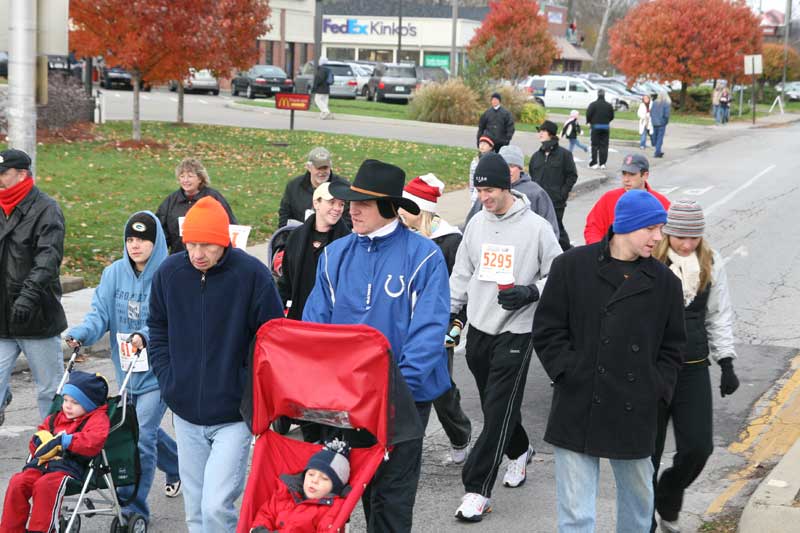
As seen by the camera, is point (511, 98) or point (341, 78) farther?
point (341, 78)

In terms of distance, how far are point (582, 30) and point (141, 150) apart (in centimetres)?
9307

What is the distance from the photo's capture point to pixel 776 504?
20.5 feet

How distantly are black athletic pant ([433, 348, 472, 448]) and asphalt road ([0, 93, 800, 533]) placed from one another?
21 cm

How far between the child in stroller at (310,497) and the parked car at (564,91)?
49.9 metres

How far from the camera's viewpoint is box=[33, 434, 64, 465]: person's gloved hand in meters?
5.57

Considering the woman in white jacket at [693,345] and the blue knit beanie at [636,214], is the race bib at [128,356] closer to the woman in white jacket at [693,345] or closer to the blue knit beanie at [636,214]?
the blue knit beanie at [636,214]

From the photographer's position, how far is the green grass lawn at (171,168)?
616 inches

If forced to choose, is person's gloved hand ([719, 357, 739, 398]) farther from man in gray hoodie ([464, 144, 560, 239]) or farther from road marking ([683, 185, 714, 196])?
road marking ([683, 185, 714, 196])

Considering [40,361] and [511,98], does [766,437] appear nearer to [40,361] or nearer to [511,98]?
[40,361]

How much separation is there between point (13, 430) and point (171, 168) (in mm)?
14078

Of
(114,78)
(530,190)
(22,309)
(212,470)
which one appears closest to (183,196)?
(22,309)

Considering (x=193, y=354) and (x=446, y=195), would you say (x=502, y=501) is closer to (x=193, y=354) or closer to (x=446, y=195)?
(x=193, y=354)

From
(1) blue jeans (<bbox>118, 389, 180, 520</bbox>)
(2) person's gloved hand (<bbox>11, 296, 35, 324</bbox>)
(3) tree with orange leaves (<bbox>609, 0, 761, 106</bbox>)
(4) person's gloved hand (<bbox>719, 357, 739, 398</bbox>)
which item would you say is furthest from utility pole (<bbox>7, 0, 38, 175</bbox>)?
(3) tree with orange leaves (<bbox>609, 0, 761, 106</bbox>)

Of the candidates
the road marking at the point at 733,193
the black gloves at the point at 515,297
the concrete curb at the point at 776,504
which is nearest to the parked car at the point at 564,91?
the road marking at the point at 733,193
